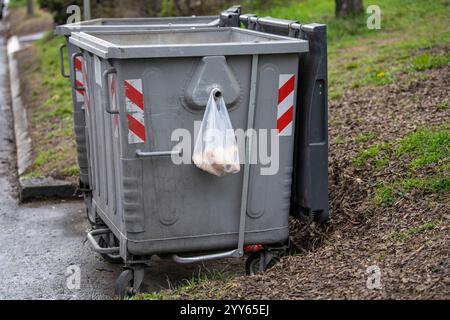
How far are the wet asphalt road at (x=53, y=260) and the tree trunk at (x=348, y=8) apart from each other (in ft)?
24.3

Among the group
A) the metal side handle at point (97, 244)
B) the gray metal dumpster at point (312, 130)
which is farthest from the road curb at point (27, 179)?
the gray metal dumpster at point (312, 130)

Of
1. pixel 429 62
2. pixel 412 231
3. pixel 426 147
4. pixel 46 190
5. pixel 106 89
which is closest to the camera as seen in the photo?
pixel 106 89

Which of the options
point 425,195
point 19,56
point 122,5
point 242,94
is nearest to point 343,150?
point 425,195

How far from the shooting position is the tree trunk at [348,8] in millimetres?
14453

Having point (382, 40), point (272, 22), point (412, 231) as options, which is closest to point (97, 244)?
point (272, 22)

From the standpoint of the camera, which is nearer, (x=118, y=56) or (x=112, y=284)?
(x=118, y=56)

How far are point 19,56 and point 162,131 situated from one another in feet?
46.7

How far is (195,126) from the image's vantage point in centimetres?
538

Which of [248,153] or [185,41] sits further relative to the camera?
[185,41]

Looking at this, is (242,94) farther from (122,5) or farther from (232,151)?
(122,5)

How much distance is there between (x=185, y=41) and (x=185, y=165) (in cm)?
178

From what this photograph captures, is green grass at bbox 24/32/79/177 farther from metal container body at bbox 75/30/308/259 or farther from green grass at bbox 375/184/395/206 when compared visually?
green grass at bbox 375/184/395/206

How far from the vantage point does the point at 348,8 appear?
47.6ft

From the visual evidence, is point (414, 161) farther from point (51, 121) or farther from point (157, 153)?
point (51, 121)
